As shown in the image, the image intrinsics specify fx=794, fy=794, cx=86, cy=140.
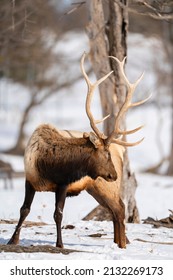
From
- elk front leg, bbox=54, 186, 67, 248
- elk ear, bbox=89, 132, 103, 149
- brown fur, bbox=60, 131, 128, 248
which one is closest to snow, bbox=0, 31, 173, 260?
brown fur, bbox=60, 131, 128, 248

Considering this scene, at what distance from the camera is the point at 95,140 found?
991 cm

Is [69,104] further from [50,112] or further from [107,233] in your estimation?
[107,233]

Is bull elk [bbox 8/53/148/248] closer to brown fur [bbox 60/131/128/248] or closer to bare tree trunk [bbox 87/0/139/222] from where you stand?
brown fur [bbox 60/131/128/248]

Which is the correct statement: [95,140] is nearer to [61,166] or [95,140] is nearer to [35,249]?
[61,166]

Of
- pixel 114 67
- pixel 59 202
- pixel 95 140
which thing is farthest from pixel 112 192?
pixel 114 67

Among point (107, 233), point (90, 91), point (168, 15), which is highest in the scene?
point (168, 15)

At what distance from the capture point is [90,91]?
10055 millimetres

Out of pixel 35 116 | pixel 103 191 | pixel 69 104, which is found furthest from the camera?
pixel 69 104

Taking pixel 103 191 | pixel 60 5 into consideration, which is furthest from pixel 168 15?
pixel 60 5

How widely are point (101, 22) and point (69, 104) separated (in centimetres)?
4358

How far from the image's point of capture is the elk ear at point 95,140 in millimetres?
→ 9870

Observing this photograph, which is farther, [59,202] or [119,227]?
[119,227]

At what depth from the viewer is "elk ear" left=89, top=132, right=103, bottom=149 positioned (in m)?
9.87

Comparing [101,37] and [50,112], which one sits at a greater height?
[101,37]
